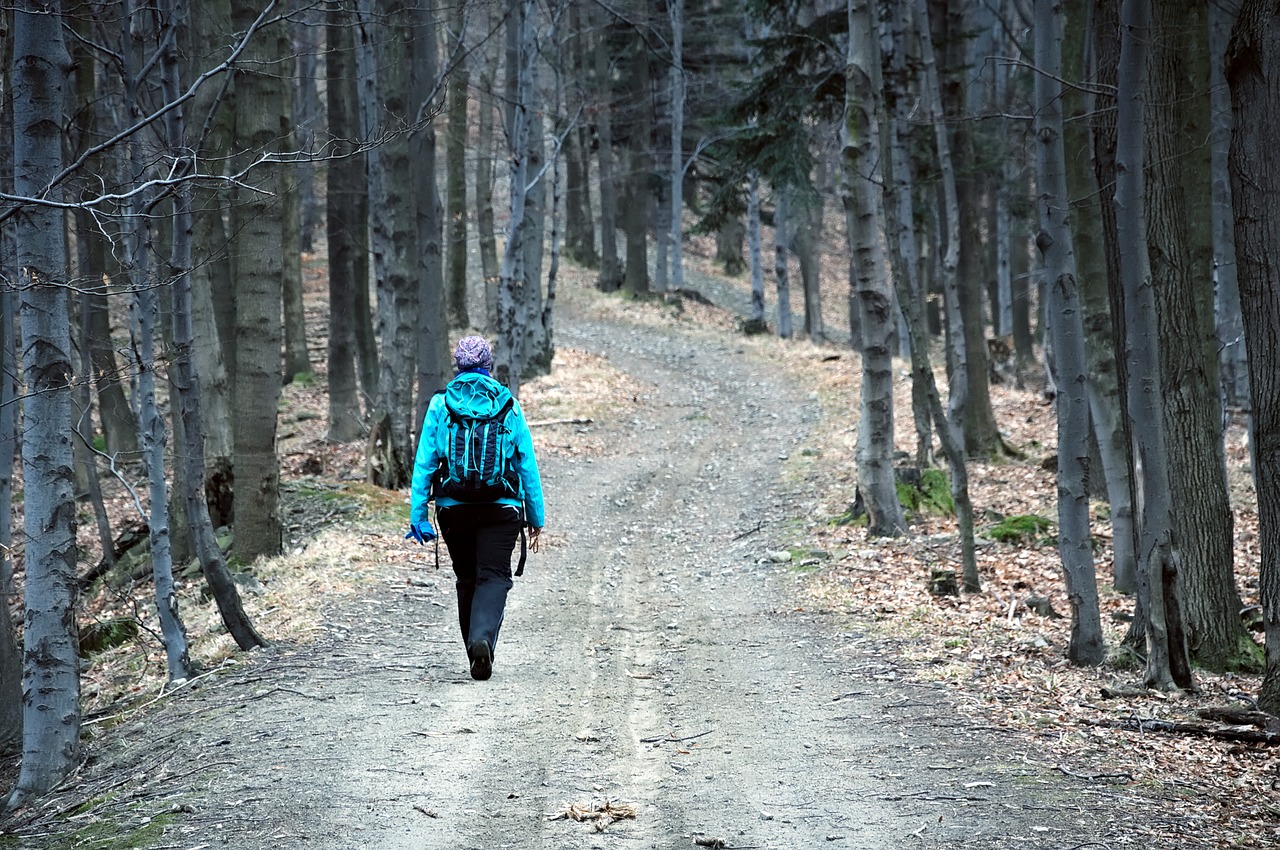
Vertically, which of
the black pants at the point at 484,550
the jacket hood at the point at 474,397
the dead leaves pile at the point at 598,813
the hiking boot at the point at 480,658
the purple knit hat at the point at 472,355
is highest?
the purple knit hat at the point at 472,355

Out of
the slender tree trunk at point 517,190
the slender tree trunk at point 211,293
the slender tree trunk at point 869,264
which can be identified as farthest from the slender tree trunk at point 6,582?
the slender tree trunk at point 869,264

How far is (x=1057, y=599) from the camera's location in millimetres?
10188

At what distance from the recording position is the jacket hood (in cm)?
689

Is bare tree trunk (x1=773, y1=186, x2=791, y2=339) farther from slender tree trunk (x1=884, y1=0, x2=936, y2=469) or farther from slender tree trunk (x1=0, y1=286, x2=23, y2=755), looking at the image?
slender tree trunk (x1=0, y1=286, x2=23, y2=755)

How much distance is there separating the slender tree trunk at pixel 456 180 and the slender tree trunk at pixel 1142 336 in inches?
372

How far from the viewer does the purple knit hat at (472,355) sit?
7.02m

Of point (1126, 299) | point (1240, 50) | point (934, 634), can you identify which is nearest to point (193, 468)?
point (934, 634)

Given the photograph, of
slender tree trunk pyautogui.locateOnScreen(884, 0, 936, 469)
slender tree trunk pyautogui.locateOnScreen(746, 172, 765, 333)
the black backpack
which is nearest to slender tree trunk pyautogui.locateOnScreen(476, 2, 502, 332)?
slender tree trunk pyautogui.locateOnScreen(746, 172, 765, 333)

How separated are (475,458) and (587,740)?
1946 mm

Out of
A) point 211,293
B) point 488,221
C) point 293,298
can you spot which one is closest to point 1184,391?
point 211,293

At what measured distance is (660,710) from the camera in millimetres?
6559

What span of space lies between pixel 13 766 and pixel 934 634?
23.6ft

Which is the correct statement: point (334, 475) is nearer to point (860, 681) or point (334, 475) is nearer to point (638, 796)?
point (860, 681)

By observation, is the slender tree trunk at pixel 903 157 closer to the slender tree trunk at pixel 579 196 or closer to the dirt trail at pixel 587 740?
the dirt trail at pixel 587 740
